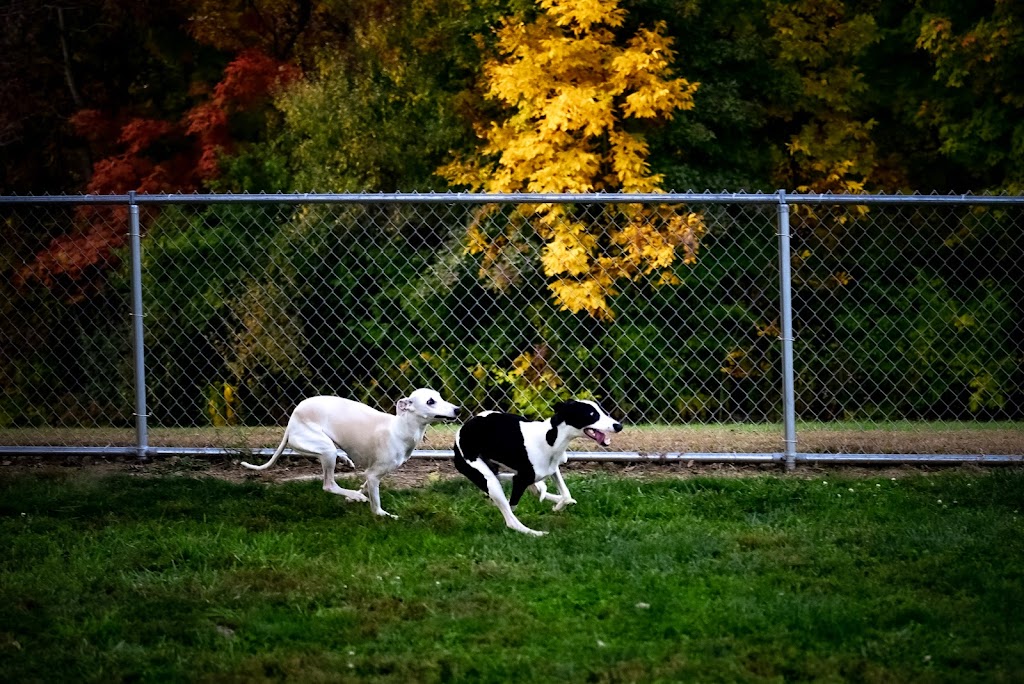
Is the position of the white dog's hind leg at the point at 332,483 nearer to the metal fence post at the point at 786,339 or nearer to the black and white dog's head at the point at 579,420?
the black and white dog's head at the point at 579,420

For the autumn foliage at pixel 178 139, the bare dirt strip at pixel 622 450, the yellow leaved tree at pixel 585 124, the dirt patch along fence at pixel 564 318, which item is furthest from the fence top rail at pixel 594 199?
the autumn foliage at pixel 178 139

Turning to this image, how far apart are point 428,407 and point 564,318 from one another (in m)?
5.37

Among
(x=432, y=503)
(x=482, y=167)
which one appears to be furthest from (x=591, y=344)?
(x=432, y=503)

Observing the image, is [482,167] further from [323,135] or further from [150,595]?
[150,595]

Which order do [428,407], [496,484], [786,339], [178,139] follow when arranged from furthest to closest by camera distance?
1. [178,139]
2. [786,339]
3. [428,407]
4. [496,484]

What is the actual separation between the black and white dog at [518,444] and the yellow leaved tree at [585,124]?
16.4 ft

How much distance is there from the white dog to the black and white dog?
0.17m

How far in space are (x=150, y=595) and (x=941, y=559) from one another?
310cm

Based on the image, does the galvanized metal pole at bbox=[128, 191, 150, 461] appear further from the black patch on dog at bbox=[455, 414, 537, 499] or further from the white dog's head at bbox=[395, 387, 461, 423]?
the black patch on dog at bbox=[455, 414, 537, 499]

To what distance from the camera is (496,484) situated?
543 centimetres

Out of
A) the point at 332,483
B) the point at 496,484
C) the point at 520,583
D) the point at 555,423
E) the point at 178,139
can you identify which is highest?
the point at 178,139

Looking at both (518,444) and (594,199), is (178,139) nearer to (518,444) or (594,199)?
(594,199)

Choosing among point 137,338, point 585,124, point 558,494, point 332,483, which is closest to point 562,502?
point 558,494

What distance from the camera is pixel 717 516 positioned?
581 centimetres
